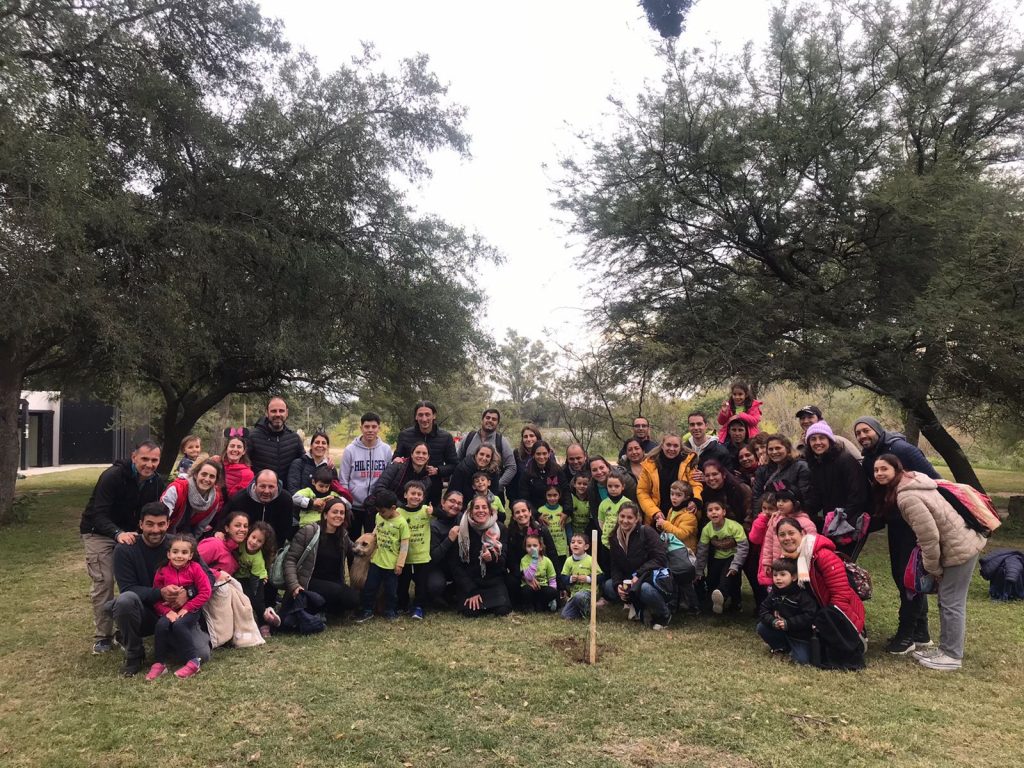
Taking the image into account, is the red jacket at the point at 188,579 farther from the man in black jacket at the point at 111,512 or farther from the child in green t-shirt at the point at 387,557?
the child in green t-shirt at the point at 387,557

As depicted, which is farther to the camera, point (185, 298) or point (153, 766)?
point (185, 298)

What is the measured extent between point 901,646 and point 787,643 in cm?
91

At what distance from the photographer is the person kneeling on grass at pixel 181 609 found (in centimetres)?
464

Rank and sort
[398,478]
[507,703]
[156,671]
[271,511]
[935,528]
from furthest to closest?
[398,478], [271,511], [935,528], [156,671], [507,703]

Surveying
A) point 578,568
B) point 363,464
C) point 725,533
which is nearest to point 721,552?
point 725,533

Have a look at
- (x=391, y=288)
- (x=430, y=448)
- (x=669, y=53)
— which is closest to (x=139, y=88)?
(x=391, y=288)

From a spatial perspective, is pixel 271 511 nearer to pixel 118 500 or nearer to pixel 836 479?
pixel 118 500

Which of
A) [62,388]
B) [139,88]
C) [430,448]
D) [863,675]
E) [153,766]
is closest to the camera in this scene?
[153,766]

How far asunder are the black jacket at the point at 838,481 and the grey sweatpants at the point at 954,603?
700 mm

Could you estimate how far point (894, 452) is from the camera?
17.3 feet

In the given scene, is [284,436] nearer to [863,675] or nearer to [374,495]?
[374,495]

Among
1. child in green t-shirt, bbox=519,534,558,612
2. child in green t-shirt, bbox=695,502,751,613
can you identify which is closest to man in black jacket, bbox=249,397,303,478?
child in green t-shirt, bbox=519,534,558,612

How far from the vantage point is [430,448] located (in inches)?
273

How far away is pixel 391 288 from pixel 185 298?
332 centimetres
